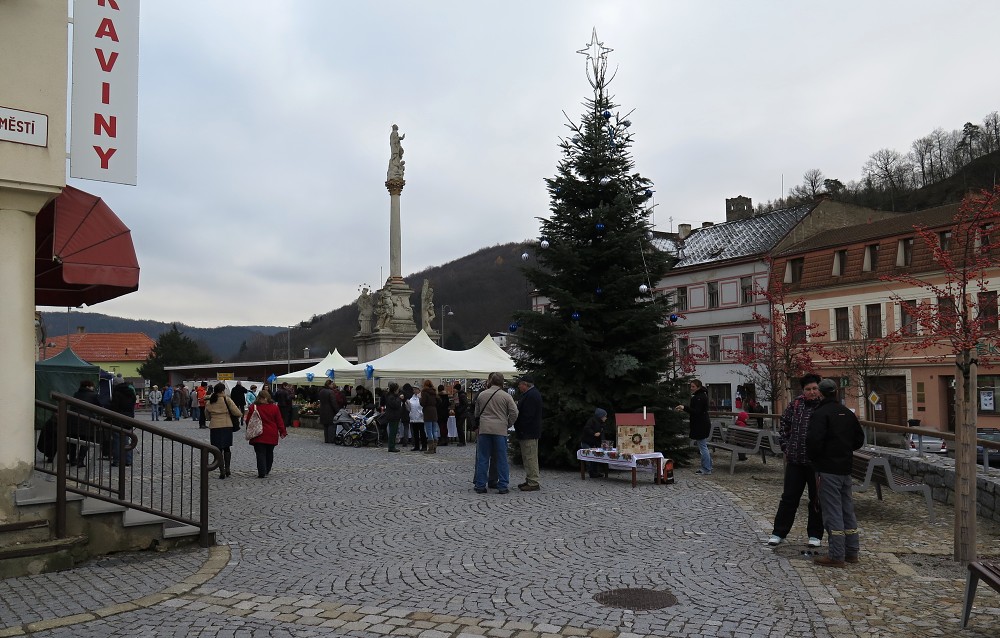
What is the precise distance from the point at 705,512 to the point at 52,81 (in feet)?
28.1

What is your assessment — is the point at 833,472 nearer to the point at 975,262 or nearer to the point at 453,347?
the point at 975,262

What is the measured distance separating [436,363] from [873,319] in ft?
76.2

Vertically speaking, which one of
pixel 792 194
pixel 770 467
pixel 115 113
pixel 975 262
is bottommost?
pixel 770 467

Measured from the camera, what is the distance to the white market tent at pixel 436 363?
25.8 metres

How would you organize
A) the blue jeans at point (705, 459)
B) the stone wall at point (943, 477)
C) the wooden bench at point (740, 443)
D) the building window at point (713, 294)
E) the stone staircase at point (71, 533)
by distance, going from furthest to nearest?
the building window at point (713, 294)
the wooden bench at point (740, 443)
the blue jeans at point (705, 459)
the stone wall at point (943, 477)
the stone staircase at point (71, 533)

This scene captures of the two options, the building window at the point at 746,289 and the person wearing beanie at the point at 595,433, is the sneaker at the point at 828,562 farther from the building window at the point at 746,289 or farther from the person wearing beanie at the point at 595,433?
the building window at the point at 746,289

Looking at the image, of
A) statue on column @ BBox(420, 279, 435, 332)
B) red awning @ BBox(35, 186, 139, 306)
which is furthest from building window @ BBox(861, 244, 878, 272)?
red awning @ BBox(35, 186, 139, 306)

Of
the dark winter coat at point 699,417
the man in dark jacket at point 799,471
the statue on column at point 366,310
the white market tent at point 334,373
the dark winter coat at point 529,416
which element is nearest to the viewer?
the man in dark jacket at point 799,471

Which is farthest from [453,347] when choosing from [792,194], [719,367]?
[719,367]

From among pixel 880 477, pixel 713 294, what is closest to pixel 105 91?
pixel 880 477

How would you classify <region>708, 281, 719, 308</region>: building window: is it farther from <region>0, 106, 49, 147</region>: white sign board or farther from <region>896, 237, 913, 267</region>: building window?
<region>0, 106, 49, 147</region>: white sign board

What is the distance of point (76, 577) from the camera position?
23.3ft

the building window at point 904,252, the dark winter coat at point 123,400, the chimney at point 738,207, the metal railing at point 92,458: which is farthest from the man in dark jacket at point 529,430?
the chimney at point 738,207

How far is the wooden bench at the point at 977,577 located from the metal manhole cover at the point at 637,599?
192 centimetres
